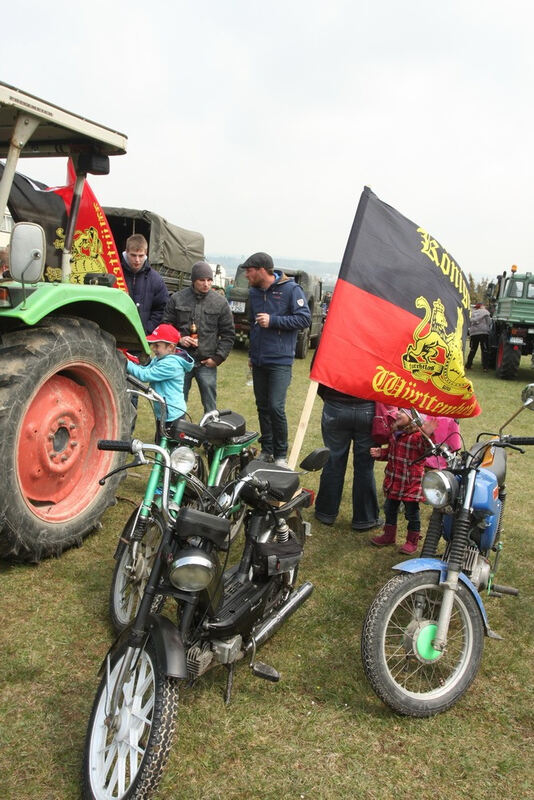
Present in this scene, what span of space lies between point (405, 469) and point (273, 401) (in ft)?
5.41

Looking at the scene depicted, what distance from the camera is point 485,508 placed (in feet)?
9.31

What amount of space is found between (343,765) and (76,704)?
42.7 inches

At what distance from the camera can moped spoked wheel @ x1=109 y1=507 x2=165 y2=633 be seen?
2.88 m

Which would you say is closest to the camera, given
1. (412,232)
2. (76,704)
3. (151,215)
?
(76,704)

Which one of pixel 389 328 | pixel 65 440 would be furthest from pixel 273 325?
pixel 65 440

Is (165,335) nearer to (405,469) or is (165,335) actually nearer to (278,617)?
(405,469)

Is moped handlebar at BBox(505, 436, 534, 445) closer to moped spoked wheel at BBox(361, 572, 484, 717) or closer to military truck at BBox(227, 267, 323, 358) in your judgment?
moped spoked wheel at BBox(361, 572, 484, 717)

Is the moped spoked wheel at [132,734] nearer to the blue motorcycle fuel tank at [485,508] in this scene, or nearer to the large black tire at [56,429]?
the large black tire at [56,429]

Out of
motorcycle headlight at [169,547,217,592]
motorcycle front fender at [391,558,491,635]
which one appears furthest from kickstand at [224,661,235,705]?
motorcycle front fender at [391,558,491,635]

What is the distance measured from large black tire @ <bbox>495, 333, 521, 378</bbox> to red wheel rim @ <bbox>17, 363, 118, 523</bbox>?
1107 cm

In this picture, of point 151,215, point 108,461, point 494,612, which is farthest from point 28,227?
point 151,215

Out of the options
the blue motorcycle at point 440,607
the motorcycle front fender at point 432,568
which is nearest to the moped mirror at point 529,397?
the blue motorcycle at point 440,607

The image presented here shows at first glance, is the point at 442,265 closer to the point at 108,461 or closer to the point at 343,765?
the point at 108,461

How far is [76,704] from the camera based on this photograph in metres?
2.54
